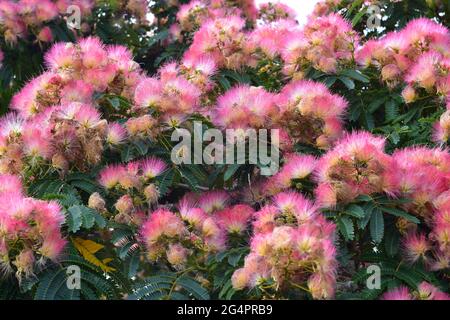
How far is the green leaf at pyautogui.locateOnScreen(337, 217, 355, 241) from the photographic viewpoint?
356 cm

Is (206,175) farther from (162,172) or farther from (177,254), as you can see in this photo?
(177,254)

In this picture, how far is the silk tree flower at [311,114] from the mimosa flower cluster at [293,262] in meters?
0.97

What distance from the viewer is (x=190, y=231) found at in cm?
396

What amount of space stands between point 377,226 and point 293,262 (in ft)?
1.95

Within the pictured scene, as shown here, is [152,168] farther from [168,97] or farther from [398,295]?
[398,295]

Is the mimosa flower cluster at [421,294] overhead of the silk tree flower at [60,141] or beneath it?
beneath

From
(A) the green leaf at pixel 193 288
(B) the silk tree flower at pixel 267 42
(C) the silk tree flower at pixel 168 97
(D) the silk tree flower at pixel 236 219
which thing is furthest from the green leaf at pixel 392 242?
(B) the silk tree flower at pixel 267 42

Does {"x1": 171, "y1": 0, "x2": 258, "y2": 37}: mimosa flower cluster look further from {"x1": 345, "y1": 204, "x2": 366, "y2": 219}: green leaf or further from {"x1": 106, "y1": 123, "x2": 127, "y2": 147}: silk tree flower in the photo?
{"x1": 345, "y1": 204, "x2": 366, "y2": 219}: green leaf

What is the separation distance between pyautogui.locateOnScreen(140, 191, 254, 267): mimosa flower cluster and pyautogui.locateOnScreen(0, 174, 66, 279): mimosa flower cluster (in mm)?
455

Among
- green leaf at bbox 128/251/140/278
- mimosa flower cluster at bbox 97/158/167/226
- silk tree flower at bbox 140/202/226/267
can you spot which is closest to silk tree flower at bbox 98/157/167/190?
mimosa flower cluster at bbox 97/158/167/226

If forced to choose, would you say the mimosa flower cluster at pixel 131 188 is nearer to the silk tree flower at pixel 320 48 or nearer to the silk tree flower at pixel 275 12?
the silk tree flower at pixel 320 48

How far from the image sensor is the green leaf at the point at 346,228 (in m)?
3.56
